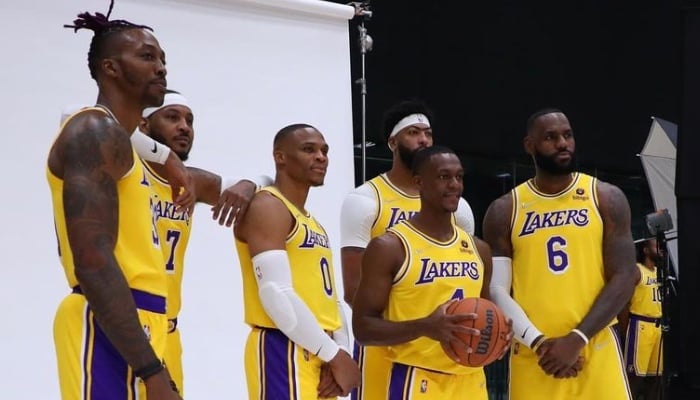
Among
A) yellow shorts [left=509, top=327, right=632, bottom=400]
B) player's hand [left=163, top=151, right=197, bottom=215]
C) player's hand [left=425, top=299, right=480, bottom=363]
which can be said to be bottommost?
yellow shorts [left=509, top=327, right=632, bottom=400]

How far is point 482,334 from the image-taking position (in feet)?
12.2

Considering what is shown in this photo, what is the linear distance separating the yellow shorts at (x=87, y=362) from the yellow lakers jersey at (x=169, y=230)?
110 cm

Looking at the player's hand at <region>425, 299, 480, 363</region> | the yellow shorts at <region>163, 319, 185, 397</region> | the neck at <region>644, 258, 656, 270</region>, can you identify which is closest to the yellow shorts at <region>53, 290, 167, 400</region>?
the yellow shorts at <region>163, 319, 185, 397</region>

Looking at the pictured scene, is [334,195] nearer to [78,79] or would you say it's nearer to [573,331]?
[78,79]

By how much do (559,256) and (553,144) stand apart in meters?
0.51

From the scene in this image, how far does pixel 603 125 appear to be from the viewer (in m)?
10.5

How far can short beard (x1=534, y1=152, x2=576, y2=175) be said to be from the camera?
14.7ft

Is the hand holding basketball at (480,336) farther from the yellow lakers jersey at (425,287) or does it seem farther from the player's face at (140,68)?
the player's face at (140,68)

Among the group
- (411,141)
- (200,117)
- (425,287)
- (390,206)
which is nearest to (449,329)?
(425,287)

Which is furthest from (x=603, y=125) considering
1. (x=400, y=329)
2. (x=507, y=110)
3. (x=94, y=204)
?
(x=94, y=204)

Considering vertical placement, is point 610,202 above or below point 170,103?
below

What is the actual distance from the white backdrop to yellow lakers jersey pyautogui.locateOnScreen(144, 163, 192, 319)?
1626 millimetres

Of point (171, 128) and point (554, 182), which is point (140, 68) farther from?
point (554, 182)

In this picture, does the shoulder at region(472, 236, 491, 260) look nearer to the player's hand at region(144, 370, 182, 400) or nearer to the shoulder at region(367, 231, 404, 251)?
the shoulder at region(367, 231, 404, 251)
